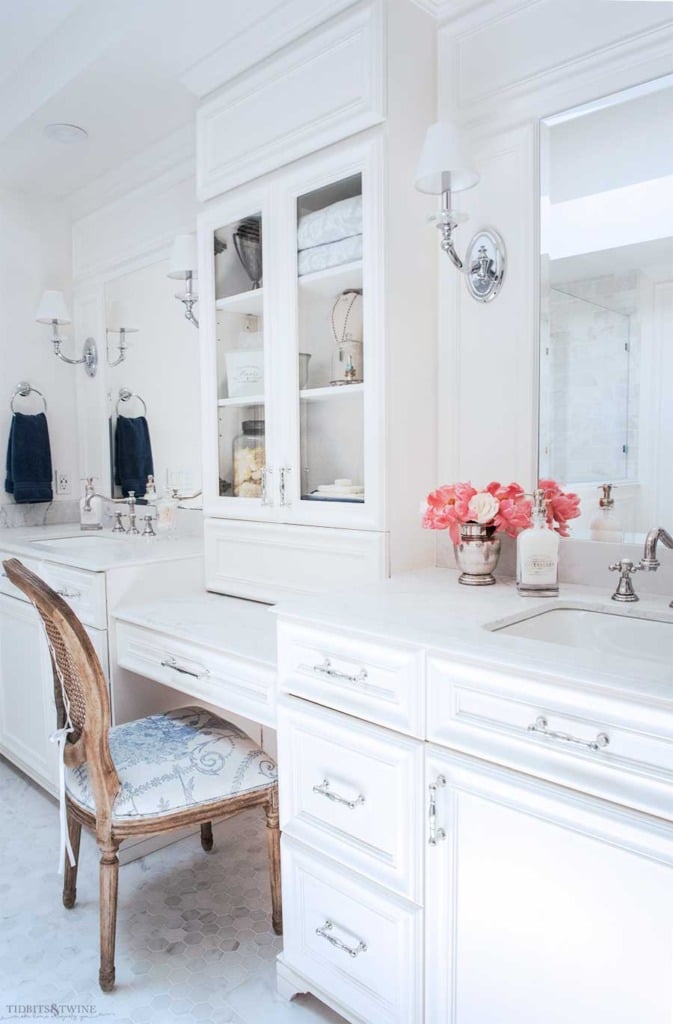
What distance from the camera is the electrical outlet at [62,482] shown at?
344cm

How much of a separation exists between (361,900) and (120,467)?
228cm

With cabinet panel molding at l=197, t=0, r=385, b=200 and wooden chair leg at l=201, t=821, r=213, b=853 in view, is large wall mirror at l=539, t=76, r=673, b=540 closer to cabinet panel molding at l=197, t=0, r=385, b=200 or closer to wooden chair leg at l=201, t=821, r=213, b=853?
cabinet panel molding at l=197, t=0, r=385, b=200

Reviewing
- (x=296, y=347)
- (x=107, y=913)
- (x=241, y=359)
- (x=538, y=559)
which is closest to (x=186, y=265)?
(x=241, y=359)

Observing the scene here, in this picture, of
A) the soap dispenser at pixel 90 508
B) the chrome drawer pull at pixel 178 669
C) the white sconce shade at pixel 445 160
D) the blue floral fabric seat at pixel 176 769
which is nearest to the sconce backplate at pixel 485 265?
the white sconce shade at pixel 445 160

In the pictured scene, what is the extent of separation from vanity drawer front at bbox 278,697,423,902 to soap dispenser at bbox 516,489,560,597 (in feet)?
1.67

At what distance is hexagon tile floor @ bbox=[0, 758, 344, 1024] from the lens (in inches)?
60.1

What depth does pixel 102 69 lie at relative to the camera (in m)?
2.19

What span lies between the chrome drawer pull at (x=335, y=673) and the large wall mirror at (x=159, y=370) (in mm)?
1468

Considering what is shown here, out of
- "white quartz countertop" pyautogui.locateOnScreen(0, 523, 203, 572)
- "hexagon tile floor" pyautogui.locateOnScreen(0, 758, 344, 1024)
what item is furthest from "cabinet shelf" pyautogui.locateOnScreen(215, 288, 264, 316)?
"hexagon tile floor" pyautogui.locateOnScreen(0, 758, 344, 1024)

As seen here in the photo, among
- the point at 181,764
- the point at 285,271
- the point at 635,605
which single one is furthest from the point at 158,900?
the point at 285,271

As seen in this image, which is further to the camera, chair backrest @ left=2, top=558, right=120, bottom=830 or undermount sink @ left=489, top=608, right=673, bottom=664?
chair backrest @ left=2, top=558, right=120, bottom=830

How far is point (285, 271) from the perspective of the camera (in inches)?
76.4

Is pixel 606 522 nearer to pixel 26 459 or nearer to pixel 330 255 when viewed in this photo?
pixel 330 255

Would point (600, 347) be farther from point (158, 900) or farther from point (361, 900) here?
point (158, 900)
